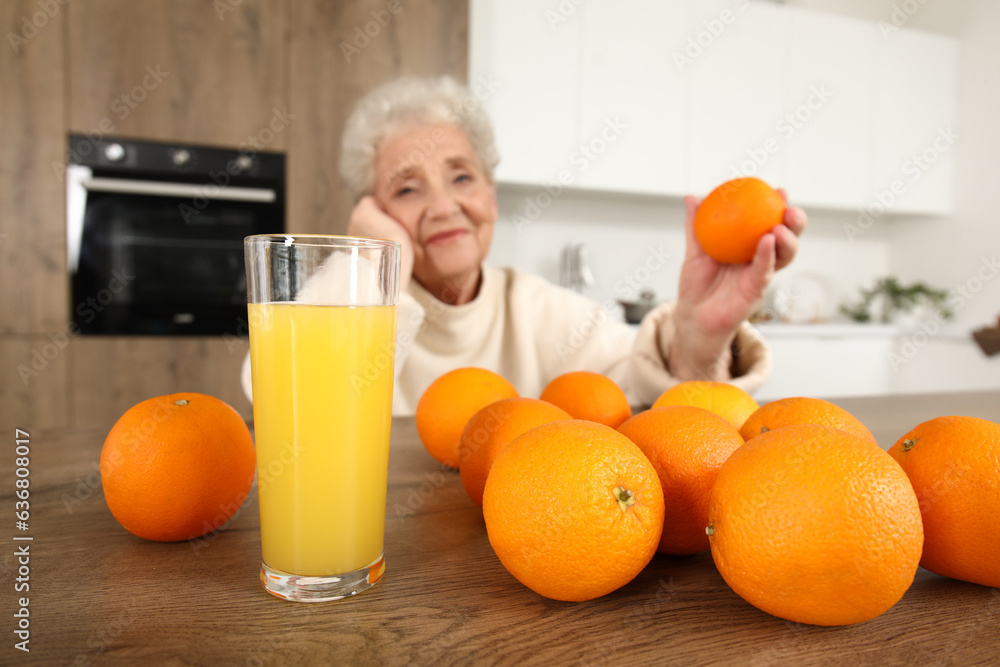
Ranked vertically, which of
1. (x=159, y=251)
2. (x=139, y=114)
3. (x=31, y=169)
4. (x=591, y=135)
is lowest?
(x=159, y=251)

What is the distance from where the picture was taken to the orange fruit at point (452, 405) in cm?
65

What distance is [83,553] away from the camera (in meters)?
0.46

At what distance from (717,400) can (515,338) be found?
3.87ft

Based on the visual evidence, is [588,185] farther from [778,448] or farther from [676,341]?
[778,448]

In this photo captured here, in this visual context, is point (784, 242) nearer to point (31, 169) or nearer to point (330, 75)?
point (330, 75)

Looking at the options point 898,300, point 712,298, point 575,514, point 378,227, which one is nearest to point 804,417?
point 575,514

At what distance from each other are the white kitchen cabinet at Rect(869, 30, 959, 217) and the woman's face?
10.5 ft

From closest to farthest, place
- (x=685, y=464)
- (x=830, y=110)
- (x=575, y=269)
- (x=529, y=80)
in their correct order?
1. (x=685, y=464)
2. (x=529, y=80)
3. (x=575, y=269)
4. (x=830, y=110)

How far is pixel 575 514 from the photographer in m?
0.37

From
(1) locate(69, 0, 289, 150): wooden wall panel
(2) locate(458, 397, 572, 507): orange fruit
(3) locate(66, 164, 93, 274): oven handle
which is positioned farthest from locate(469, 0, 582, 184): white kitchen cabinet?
(2) locate(458, 397, 572, 507): orange fruit

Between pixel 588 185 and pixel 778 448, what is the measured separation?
306 centimetres

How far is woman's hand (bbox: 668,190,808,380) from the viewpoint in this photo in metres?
1.03

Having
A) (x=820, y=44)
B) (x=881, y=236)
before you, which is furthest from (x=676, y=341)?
(x=881, y=236)

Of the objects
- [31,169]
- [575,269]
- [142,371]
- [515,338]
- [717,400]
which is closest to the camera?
[717,400]
